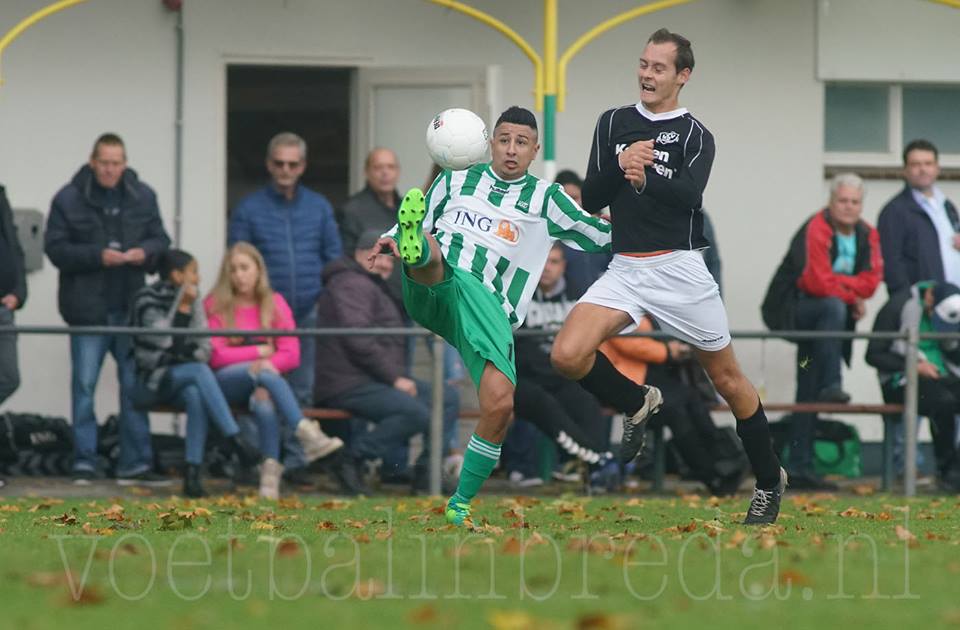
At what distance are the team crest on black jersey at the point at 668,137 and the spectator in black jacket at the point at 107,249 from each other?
5.11m

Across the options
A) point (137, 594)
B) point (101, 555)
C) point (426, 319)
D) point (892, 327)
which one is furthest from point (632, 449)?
point (892, 327)

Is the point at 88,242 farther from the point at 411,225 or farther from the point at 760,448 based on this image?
the point at 760,448

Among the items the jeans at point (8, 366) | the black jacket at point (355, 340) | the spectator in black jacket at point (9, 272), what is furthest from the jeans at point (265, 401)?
the spectator in black jacket at point (9, 272)

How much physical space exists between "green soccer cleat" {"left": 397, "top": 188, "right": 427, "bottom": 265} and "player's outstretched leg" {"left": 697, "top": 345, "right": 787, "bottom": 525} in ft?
5.02

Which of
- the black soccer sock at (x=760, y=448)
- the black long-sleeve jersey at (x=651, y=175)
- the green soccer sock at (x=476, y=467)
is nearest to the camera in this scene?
the black long-sleeve jersey at (x=651, y=175)

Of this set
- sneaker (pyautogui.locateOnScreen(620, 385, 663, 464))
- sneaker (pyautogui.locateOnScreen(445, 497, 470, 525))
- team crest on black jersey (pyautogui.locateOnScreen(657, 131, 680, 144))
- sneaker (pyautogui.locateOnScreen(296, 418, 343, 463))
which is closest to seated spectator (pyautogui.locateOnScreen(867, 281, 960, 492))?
sneaker (pyautogui.locateOnScreen(296, 418, 343, 463))

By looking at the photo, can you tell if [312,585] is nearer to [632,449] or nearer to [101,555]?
[101,555]

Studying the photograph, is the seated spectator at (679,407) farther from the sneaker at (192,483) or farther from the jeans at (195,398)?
the sneaker at (192,483)

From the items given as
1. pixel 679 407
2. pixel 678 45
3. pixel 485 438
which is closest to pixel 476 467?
pixel 485 438

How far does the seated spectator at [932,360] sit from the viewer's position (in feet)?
43.2

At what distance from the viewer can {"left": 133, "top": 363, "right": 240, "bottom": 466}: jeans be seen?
12.5 meters

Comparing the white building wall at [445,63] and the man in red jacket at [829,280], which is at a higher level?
the white building wall at [445,63]

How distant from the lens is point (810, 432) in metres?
13.5

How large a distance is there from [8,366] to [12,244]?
95cm
